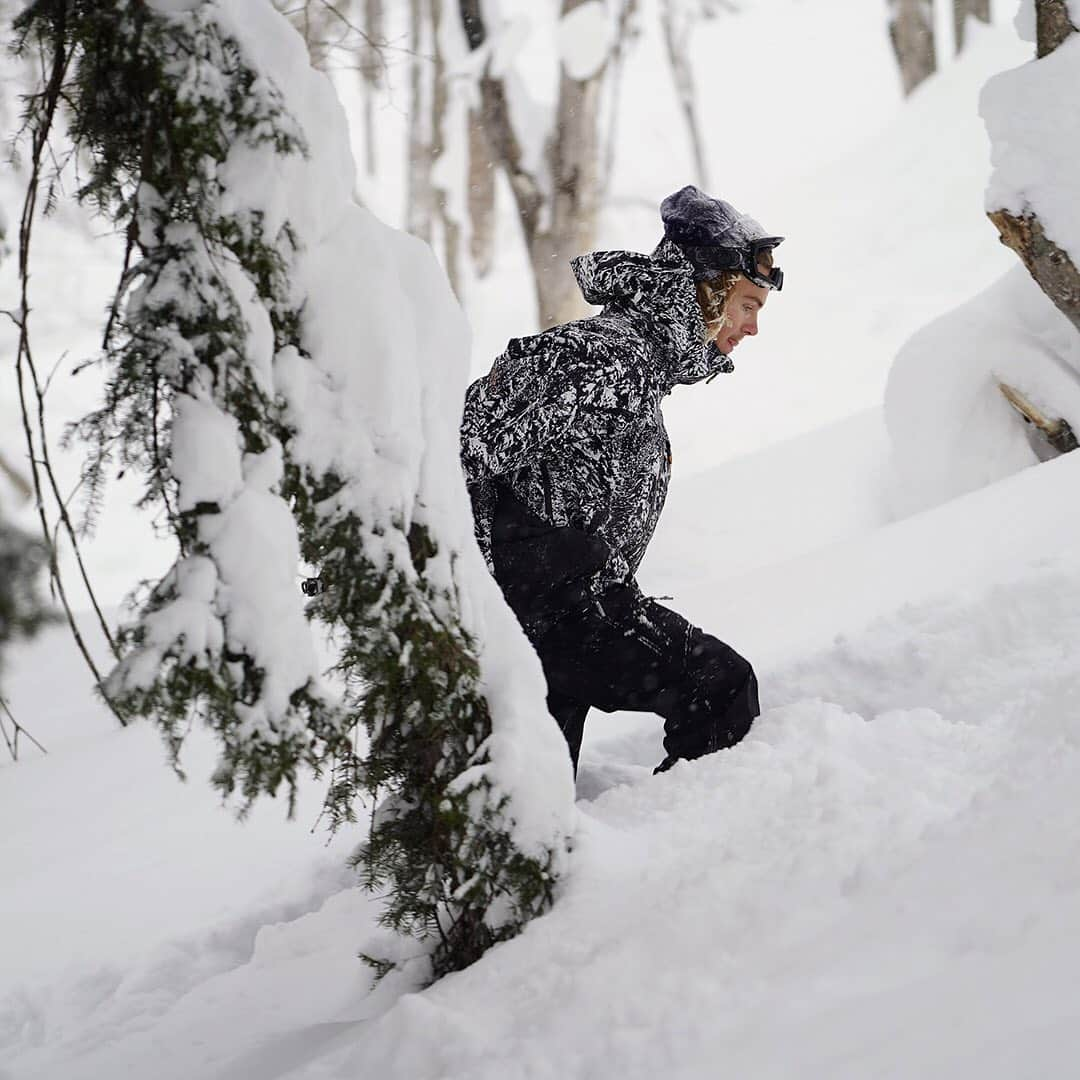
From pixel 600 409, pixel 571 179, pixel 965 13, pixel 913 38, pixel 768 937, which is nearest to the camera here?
pixel 768 937

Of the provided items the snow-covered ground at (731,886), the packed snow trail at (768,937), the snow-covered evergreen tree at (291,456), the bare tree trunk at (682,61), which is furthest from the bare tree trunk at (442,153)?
the snow-covered evergreen tree at (291,456)

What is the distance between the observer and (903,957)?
5.36ft

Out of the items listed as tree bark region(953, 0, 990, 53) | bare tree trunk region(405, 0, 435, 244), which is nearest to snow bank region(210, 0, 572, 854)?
bare tree trunk region(405, 0, 435, 244)

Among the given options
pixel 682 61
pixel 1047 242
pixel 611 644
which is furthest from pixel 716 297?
pixel 682 61

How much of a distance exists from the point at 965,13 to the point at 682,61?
4.33 m

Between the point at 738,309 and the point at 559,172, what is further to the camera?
the point at 559,172

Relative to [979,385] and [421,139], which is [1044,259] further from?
[421,139]

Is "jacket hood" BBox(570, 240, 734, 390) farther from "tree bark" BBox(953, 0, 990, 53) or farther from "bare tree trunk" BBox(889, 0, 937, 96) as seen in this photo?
"tree bark" BBox(953, 0, 990, 53)

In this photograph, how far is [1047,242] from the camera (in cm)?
454

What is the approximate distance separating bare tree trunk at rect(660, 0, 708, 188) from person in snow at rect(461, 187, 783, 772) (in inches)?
599

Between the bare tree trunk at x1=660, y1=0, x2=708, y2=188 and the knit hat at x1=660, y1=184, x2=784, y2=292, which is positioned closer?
the knit hat at x1=660, y1=184, x2=784, y2=292

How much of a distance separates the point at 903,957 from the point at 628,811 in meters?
0.99

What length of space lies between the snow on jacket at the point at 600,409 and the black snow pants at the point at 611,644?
0.05 meters

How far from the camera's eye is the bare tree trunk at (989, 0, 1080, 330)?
4457 millimetres
